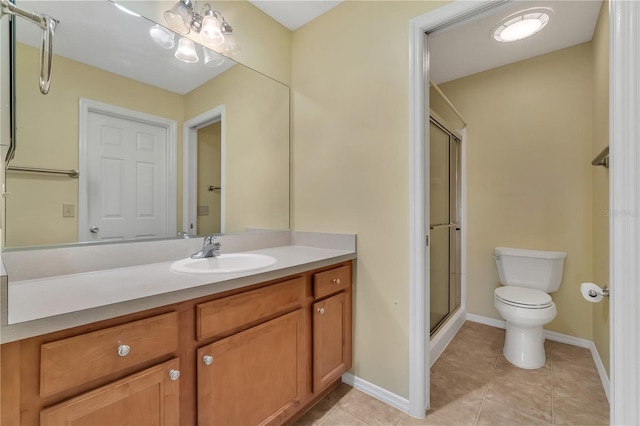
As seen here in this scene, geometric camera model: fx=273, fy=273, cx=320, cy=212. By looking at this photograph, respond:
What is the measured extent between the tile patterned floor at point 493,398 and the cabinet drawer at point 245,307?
0.69 m

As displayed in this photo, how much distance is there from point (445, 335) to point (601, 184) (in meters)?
1.50

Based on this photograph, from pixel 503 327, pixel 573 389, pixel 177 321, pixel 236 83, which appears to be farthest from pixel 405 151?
pixel 503 327

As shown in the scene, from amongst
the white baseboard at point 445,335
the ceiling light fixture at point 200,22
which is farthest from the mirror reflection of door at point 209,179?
the white baseboard at point 445,335

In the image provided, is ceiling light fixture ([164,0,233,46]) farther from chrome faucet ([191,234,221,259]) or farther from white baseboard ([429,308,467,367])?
white baseboard ([429,308,467,367])

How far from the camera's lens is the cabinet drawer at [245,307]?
96 centimetres

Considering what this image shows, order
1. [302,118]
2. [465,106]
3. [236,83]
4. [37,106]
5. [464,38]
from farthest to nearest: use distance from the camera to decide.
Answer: [465,106] < [464,38] < [302,118] < [236,83] < [37,106]

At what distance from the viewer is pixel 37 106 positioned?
1.05 metres

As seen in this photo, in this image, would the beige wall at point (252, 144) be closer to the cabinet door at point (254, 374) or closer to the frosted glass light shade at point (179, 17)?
the frosted glass light shade at point (179, 17)

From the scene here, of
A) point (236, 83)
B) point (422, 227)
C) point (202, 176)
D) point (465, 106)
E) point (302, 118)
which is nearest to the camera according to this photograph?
point (422, 227)

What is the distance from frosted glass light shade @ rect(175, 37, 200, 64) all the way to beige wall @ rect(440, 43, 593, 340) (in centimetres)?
241

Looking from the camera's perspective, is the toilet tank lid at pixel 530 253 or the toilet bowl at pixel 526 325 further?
the toilet tank lid at pixel 530 253
